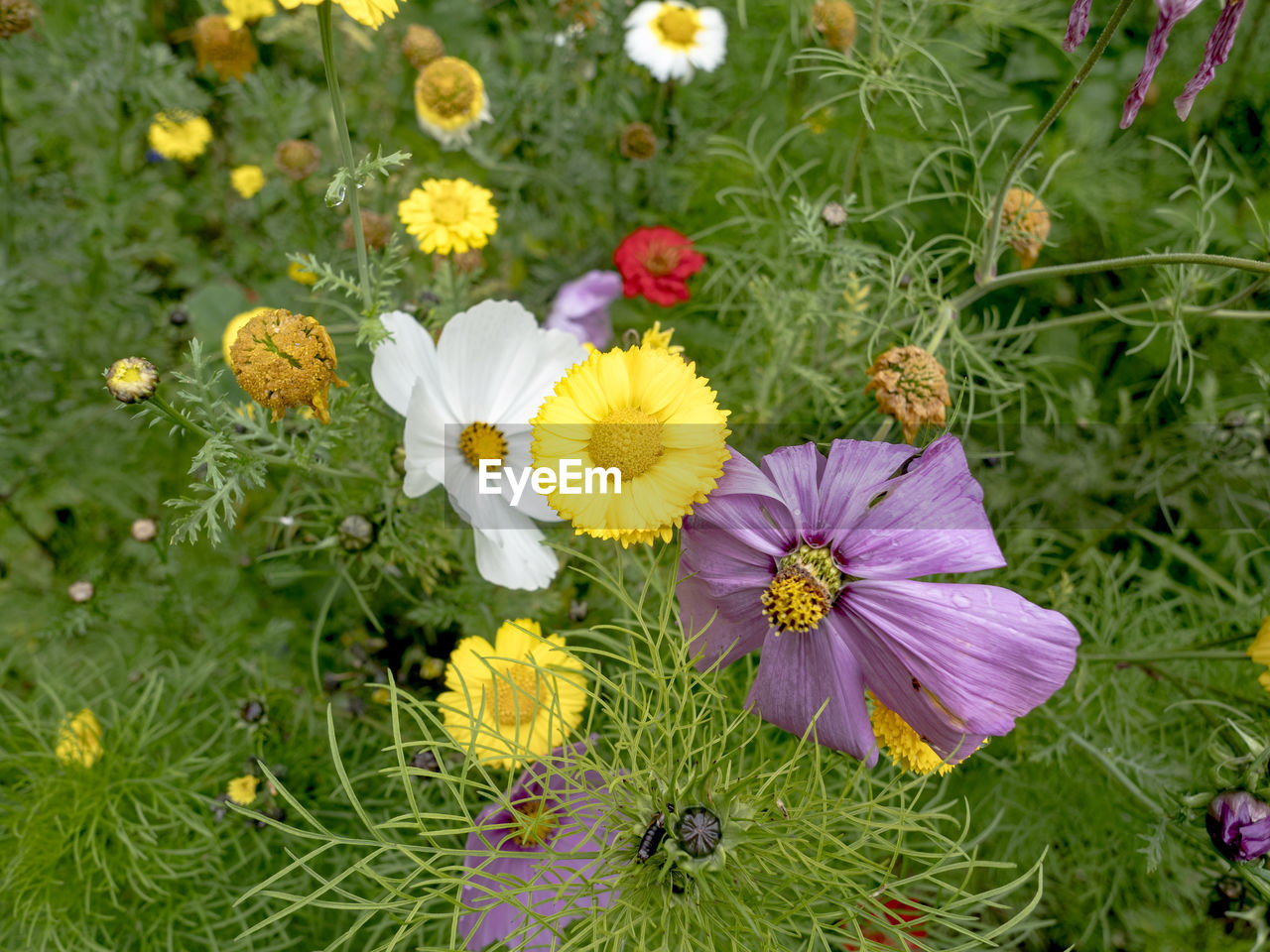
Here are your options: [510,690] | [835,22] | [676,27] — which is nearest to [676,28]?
[676,27]

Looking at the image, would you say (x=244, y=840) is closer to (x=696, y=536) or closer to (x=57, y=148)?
(x=696, y=536)

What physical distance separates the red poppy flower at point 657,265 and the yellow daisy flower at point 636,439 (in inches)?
21.6

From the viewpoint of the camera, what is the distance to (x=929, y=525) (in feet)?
2.28

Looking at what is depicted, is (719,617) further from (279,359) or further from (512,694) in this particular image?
(279,359)

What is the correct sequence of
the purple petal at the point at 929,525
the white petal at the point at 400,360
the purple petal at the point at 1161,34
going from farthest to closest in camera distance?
the white petal at the point at 400,360
the purple petal at the point at 929,525
the purple petal at the point at 1161,34

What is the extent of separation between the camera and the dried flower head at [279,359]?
69 cm

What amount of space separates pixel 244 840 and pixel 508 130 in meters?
1.23

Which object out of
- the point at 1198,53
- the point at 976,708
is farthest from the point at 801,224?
the point at 1198,53

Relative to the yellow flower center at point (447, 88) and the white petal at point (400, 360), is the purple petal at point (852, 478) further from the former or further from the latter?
the yellow flower center at point (447, 88)

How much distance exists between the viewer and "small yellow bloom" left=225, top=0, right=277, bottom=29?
133 cm

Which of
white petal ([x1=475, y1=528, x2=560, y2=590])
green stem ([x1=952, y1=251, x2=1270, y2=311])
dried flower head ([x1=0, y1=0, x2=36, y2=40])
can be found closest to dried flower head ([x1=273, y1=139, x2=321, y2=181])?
dried flower head ([x1=0, y1=0, x2=36, y2=40])

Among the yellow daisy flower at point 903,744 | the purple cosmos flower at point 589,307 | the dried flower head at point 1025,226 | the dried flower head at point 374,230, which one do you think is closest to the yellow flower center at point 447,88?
the dried flower head at point 374,230

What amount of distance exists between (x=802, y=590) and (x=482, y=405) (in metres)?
0.41

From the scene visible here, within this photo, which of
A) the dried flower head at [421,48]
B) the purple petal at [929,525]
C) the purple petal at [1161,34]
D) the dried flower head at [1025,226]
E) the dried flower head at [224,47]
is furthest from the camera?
the dried flower head at [224,47]
